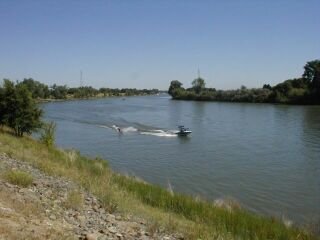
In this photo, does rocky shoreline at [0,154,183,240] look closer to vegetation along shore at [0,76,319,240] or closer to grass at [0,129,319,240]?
vegetation along shore at [0,76,319,240]

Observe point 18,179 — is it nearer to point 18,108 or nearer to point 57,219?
point 57,219

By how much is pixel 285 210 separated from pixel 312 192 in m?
4.97

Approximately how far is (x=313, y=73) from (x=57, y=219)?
143150 mm

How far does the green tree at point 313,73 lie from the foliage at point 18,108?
363ft

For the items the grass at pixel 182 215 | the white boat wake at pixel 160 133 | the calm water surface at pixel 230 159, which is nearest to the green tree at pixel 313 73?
the calm water surface at pixel 230 159

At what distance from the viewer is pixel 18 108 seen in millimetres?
34938

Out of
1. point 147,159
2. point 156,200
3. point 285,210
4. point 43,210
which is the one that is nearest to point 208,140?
point 147,159

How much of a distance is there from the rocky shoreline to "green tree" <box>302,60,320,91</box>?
12778cm

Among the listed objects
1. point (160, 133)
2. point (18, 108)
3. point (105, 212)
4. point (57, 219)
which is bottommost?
point (160, 133)

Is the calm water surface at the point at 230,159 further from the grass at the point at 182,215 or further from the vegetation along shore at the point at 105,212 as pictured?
the grass at the point at 182,215

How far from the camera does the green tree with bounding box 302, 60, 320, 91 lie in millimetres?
132625

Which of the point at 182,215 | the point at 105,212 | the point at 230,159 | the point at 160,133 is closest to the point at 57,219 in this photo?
the point at 105,212

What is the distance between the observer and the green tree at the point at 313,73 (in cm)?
13262

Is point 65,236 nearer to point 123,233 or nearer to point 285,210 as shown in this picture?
point 123,233
